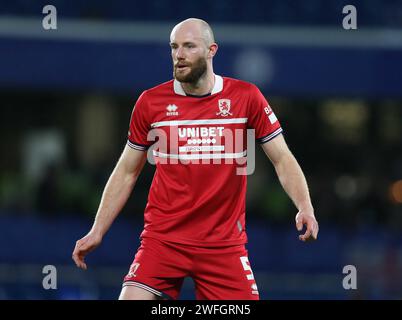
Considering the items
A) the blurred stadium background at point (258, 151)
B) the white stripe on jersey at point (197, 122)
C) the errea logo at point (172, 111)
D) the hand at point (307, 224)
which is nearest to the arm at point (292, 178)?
the hand at point (307, 224)

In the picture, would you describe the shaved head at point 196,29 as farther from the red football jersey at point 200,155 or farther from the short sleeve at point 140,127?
the short sleeve at point 140,127

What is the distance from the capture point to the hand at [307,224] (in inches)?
235

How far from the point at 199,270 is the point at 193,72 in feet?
3.92

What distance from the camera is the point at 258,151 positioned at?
16500 mm

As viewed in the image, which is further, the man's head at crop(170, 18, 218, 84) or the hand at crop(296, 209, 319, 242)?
the man's head at crop(170, 18, 218, 84)

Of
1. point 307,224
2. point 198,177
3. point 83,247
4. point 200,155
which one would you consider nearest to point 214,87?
point 200,155

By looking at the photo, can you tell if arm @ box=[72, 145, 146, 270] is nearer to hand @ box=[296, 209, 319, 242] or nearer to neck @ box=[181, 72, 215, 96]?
neck @ box=[181, 72, 215, 96]

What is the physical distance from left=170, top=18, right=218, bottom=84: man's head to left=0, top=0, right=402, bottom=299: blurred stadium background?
7.68 meters

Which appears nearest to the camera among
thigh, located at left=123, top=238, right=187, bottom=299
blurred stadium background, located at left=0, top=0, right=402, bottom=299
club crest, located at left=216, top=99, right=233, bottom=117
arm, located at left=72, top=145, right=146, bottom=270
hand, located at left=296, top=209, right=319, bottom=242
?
hand, located at left=296, top=209, right=319, bottom=242

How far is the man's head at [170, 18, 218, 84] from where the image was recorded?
6.25 meters

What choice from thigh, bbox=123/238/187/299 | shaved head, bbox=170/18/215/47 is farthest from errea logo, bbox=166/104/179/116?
thigh, bbox=123/238/187/299

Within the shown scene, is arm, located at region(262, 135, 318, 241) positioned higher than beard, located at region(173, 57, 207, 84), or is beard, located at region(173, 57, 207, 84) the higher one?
beard, located at region(173, 57, 207, 84)
